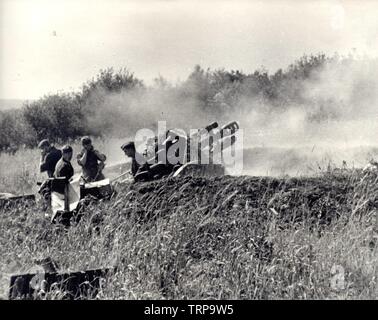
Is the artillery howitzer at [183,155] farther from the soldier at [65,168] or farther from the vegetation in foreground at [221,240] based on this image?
the vegetation in foreground at [221,240]

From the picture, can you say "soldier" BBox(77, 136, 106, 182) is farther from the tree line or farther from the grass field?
the tree line

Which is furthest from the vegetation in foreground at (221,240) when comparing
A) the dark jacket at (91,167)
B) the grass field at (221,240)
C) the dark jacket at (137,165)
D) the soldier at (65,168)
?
the dark jacket at (91,167)

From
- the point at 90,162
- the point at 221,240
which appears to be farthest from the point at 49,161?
the point at 221,240

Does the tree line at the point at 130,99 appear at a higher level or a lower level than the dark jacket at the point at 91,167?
higher

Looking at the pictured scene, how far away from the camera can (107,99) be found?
3012 centimetres

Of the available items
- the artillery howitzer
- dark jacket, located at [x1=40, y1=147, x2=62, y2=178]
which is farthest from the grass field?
dark jacket, located at [x1=40, y1=147, x2=62, y2=178]

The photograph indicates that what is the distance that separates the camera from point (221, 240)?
7.09 meters

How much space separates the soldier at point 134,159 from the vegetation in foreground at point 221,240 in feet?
4.84

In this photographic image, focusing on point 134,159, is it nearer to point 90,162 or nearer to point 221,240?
point 90,162

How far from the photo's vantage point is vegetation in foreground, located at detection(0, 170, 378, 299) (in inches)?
236

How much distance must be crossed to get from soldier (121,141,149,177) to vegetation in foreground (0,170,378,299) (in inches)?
58.1

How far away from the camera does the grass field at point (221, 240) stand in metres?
6.00

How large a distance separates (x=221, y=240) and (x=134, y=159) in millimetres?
4684

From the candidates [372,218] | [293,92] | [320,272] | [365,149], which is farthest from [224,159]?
[293,92]
